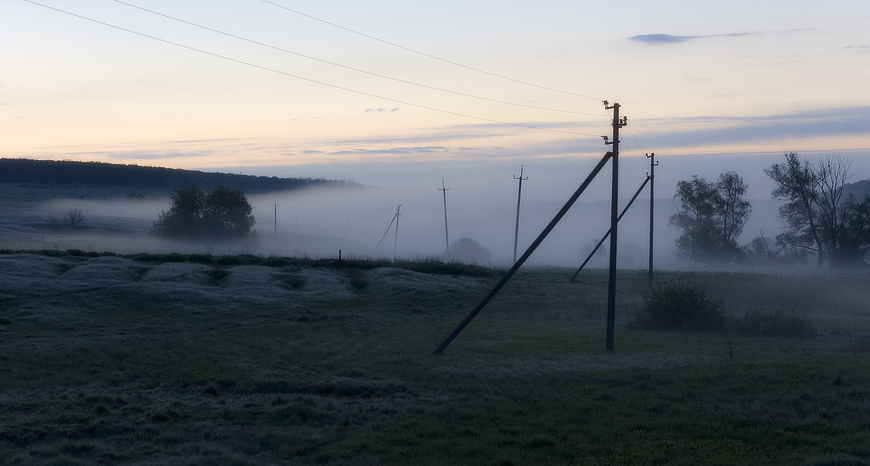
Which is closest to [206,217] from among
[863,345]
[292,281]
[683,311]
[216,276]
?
[216,276]

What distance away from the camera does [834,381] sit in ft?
42.8

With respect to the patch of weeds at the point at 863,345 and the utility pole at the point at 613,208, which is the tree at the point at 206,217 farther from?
the patch of weeds at the point at 863,345

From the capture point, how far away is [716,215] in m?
80.5

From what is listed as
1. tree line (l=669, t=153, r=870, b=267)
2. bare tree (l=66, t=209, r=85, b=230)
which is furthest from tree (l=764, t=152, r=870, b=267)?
bare tree (l=66, t=209, r=85, b=230)

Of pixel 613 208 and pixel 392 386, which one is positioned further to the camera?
pixel 613 208

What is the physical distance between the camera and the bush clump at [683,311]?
24219 millimetres

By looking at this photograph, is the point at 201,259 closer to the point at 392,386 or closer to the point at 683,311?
the point at 683,311

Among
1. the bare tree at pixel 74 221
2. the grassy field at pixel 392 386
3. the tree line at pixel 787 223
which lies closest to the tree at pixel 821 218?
the tree line at pixel 787 223

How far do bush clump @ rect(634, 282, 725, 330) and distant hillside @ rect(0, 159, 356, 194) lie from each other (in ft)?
370

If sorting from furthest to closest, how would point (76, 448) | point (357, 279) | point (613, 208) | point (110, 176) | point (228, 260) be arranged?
point (110, 176) → point (228, 260) → point (357, 279) → point (613, 208) → point (76, 448)

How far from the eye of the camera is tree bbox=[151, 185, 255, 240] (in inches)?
3130

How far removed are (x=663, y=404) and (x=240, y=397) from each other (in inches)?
316

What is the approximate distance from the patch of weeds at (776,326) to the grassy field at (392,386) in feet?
1.81

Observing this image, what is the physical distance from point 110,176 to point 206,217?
241ft
